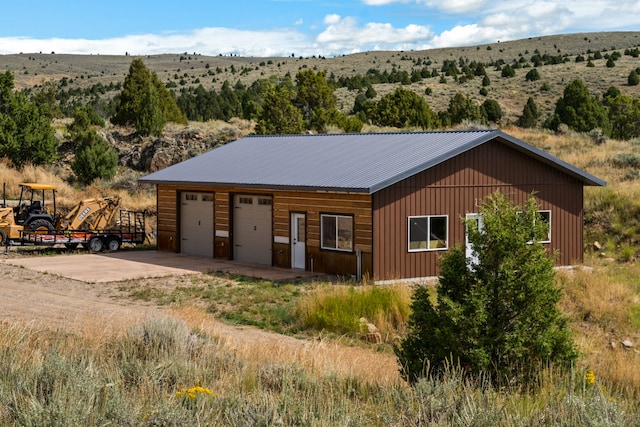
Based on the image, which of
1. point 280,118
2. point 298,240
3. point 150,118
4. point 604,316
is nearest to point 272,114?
point 280,118

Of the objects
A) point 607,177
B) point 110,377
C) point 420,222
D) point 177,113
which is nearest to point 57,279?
point 420,222

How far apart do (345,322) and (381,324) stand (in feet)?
2.27

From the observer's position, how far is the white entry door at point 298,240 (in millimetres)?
25625

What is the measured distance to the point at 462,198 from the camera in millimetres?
24797

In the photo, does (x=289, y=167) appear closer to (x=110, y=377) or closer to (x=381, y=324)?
(x=381, y=324)

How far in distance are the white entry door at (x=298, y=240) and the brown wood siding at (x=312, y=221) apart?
0.50 feet

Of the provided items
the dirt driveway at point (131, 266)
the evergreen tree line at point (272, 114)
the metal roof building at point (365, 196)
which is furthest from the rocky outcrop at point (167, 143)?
the dirt driveway at point (131, 266)

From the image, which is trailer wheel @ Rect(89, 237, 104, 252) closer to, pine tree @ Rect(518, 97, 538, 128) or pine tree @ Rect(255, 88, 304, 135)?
pine tree @ Rect(255, 88, 304, 135)

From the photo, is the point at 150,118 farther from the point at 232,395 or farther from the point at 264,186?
the point at 232,395

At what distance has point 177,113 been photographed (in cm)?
5894

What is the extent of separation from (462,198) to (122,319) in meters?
12.8

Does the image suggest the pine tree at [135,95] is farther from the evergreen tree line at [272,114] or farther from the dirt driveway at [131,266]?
the dirt driveway at [131,266]

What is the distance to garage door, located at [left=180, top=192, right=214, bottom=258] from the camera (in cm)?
2942

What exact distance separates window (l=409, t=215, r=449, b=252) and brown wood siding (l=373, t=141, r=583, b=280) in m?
0.14
